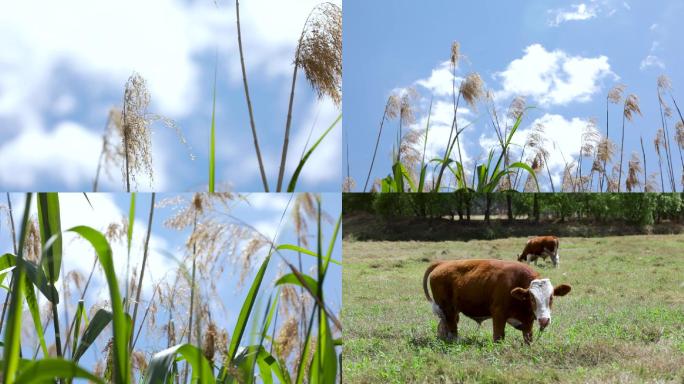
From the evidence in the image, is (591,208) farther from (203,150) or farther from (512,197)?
(203,150)

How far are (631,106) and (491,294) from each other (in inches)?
39.6


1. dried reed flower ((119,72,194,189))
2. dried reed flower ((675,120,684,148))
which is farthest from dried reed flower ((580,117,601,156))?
dried reed flower ((119,72,194,189))

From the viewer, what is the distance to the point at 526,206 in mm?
2885

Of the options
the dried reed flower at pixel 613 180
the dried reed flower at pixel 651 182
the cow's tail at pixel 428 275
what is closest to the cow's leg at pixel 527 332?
the cow's tail at pixel 428 275

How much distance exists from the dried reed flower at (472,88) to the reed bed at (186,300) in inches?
33.2

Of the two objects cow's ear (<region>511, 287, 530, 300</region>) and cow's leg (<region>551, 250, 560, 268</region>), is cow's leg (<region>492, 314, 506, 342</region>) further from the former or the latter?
cow's leg (<region>551, 250, 560, 268</region>)

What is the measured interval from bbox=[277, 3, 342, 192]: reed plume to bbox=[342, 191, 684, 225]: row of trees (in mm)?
472

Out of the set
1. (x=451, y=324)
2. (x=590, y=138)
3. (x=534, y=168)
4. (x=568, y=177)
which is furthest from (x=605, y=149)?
(x=451, y=324)

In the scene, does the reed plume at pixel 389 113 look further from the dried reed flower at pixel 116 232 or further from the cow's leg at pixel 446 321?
the dried reed flower at pixel 116 232

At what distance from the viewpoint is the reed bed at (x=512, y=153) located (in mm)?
2842

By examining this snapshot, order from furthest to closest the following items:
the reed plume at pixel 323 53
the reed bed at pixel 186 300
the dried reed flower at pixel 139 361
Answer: the reed plume at pixel 323 53 < the dried reed flower at pixel 139 361 < the reed bed at pixel 186 300

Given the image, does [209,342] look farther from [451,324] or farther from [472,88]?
[472,88]

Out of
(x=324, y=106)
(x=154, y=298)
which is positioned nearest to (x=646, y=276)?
(x=324, y=106)

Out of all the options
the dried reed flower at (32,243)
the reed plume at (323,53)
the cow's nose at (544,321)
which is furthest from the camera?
the cow's nose at (544,321)
